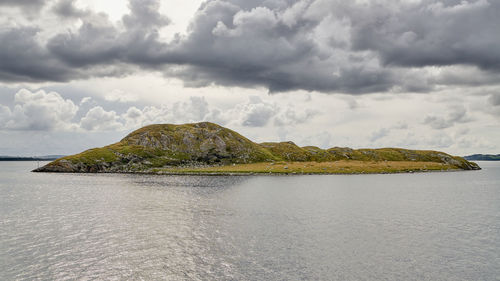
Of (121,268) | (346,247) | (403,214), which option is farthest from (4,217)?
(403,214)

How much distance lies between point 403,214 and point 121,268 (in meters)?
57.9

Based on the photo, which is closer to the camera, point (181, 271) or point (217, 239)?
point (181, 271)

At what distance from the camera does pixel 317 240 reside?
4534 centimetres

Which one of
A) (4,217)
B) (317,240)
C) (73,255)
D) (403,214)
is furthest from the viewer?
(403,214)

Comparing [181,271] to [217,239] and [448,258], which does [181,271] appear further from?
[448,258]

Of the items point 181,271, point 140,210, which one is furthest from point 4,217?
point 181,271

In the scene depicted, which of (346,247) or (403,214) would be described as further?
(403,214)

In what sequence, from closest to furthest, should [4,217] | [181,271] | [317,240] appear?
1. [181,271]
2. [317,240]
3. [4,217]

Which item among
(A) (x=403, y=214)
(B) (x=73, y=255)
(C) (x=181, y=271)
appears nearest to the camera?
(C) (x=181, y=271)

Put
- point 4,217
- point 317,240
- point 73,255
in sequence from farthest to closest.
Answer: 1. point 4,217
2. point 317,240
3. point 73,255

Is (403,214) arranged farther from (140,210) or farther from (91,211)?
(91,211)

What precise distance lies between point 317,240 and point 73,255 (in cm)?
3203

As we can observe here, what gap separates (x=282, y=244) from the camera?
43.6 meters

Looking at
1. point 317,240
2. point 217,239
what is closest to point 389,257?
point 317,240
